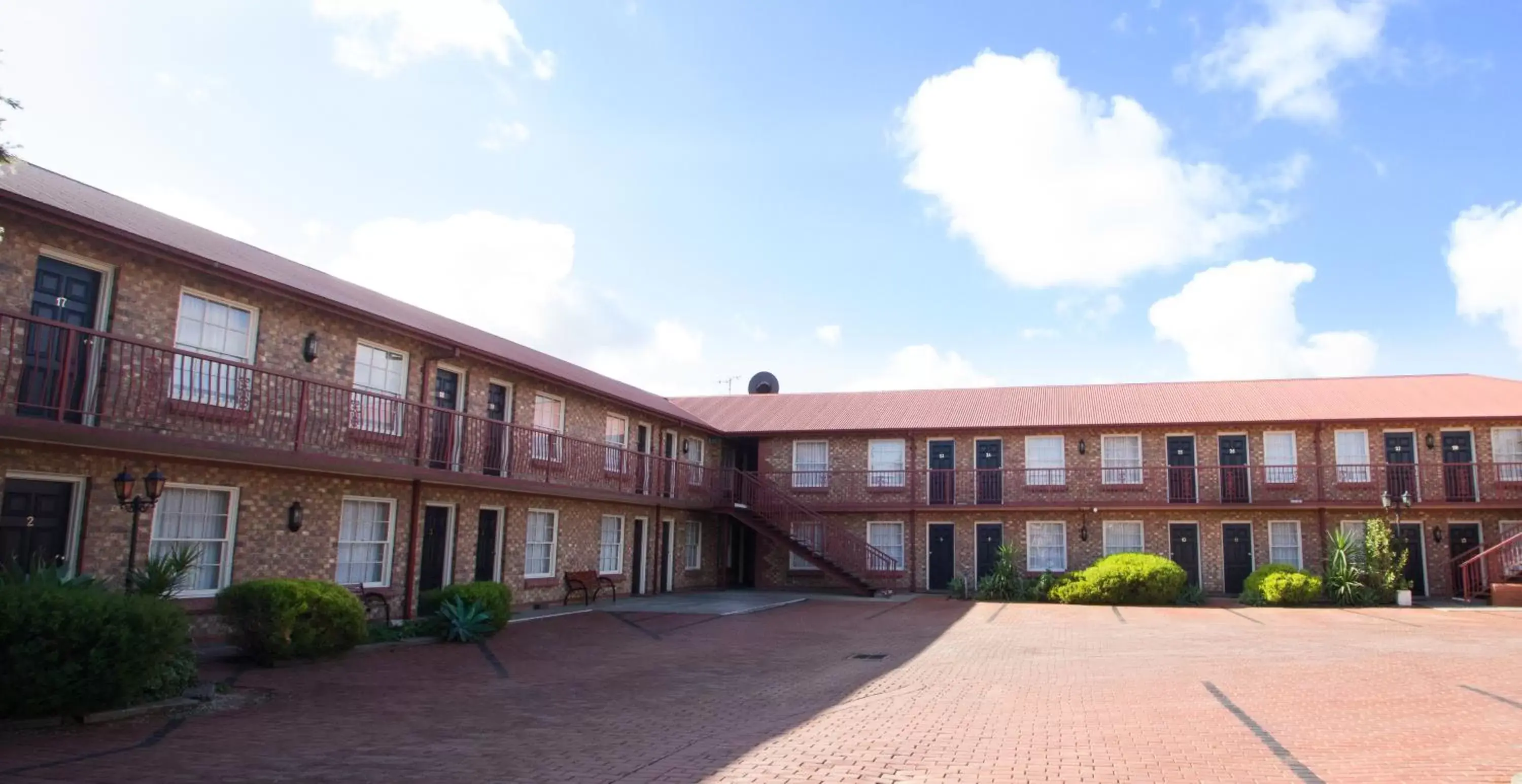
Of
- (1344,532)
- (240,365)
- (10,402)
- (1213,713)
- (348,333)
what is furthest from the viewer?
(1344,532)

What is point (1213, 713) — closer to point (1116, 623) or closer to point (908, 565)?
point (1116, 623)

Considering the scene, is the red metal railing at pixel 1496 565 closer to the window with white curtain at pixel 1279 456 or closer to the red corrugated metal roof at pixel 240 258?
the window with white curtain at pixel 1279 456

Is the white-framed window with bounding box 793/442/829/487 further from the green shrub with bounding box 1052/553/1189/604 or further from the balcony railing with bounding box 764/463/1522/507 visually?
the green shrub with bounding box 1052/553/1189/604

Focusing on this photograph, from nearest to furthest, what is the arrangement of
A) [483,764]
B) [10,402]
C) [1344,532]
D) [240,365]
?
[483,764] → [10,402] → [240,365] → [1344,532]

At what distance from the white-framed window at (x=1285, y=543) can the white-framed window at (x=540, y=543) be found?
1836 cm

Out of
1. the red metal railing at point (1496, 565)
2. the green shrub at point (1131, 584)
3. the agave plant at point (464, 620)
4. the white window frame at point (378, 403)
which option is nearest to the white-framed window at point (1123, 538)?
the green shrub at point (1131, 584)

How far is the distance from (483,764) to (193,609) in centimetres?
780

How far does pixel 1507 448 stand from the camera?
25.8 meters

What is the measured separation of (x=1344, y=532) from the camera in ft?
85.8

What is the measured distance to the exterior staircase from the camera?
26.5 m

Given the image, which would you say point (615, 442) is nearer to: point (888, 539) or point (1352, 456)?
point (888, 539)

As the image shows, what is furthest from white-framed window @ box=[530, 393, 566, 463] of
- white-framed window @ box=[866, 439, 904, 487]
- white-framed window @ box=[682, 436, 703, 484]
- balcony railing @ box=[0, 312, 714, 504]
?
white-framed window @ box=[866, 439, 904, 487]

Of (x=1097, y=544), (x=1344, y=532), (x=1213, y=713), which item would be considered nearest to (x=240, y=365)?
(x=1213, y=713)

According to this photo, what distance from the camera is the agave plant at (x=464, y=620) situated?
1501cm
